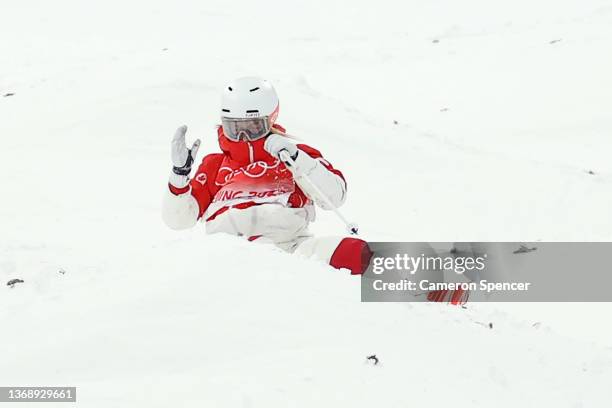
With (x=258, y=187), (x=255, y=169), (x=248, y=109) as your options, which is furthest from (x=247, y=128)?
(x=258, y=187)

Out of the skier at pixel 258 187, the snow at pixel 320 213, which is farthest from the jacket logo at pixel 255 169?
the snow at pixel 320 213

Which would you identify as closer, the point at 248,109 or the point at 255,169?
the point at 248,109

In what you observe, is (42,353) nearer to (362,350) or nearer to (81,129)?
(362,350)

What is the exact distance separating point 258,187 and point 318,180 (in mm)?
445

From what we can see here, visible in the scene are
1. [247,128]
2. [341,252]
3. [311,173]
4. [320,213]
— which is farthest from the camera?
[320,213]

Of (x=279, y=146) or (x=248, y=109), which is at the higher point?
(x=248, y=109)

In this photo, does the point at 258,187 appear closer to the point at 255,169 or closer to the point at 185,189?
the point at 255,169

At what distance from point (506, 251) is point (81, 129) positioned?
17.7ft

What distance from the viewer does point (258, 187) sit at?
6984mm

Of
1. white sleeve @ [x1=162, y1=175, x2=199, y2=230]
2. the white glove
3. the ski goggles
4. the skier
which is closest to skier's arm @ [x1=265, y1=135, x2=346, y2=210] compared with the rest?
the skier

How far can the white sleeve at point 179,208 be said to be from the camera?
22.7 ft

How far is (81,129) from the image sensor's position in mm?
11727

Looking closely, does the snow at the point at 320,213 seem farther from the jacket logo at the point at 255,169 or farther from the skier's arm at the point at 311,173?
the skier's arm at the point at 311,173

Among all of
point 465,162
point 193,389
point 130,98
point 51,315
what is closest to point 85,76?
point 130,98
